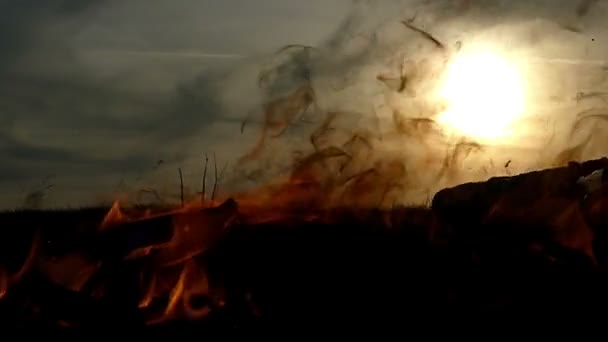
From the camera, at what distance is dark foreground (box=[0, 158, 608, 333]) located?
787cm

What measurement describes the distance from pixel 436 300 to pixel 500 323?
22.2 inches

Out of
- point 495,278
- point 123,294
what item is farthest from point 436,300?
point 123,294

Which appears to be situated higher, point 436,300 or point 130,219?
point 130,219

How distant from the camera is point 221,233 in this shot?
320 inches

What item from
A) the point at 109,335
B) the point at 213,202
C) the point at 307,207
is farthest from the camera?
the point at 307,207

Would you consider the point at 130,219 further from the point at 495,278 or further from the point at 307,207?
A: the point at 495,278

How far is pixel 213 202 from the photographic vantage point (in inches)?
330

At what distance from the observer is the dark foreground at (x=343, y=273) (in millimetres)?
7871

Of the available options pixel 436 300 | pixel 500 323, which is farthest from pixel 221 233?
pixel 500 323

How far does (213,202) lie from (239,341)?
128 cm

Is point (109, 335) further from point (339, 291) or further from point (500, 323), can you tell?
point (500, 323)

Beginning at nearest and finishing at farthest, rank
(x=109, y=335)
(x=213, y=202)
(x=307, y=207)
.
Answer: (x=109, y=335) < (x=213, y=202) < (x=307, y=207)

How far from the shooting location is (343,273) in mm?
8211

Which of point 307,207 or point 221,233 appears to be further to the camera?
point 307,207
